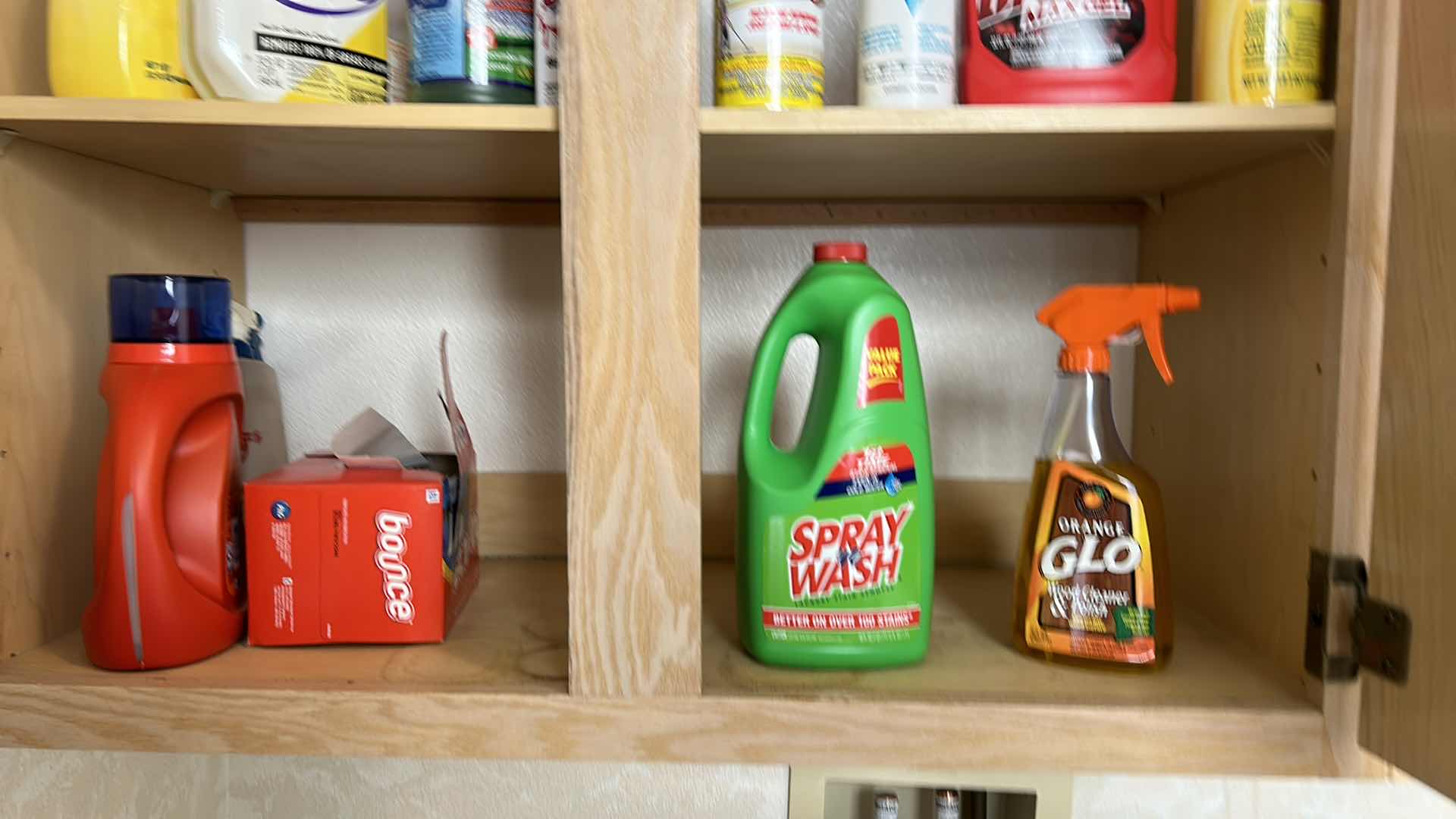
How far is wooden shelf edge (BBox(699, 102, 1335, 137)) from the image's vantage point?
1.97ft

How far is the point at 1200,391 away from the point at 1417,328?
1.00 feet

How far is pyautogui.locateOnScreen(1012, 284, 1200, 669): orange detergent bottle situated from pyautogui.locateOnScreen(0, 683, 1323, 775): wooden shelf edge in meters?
0.06

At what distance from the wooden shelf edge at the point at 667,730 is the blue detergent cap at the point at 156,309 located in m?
0.24

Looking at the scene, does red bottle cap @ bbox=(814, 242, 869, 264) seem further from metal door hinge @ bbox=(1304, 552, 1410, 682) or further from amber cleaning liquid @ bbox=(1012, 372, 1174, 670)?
metal door hinge @ bbox=(1304, 552, 1410, 682)

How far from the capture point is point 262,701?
0.64m

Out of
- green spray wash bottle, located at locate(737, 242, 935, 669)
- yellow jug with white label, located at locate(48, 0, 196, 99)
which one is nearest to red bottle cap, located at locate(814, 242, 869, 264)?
green spray wash bottle, located at locate(737, 242, 935, 669)

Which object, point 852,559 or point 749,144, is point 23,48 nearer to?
point 749,144

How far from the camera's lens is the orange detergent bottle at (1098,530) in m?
0.68

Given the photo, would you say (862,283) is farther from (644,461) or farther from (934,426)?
(934,426)

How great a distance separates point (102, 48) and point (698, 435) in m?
0.50

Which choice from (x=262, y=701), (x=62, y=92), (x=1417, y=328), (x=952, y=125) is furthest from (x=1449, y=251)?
(x=62, y=92)

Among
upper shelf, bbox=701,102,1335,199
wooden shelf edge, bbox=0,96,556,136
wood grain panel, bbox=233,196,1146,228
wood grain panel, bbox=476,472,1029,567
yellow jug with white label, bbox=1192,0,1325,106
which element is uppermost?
yellow jug with white label, bbox=1192,0,1325,106

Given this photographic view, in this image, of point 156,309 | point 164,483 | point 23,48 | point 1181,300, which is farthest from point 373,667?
point 1181,300

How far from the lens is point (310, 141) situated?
69cm
